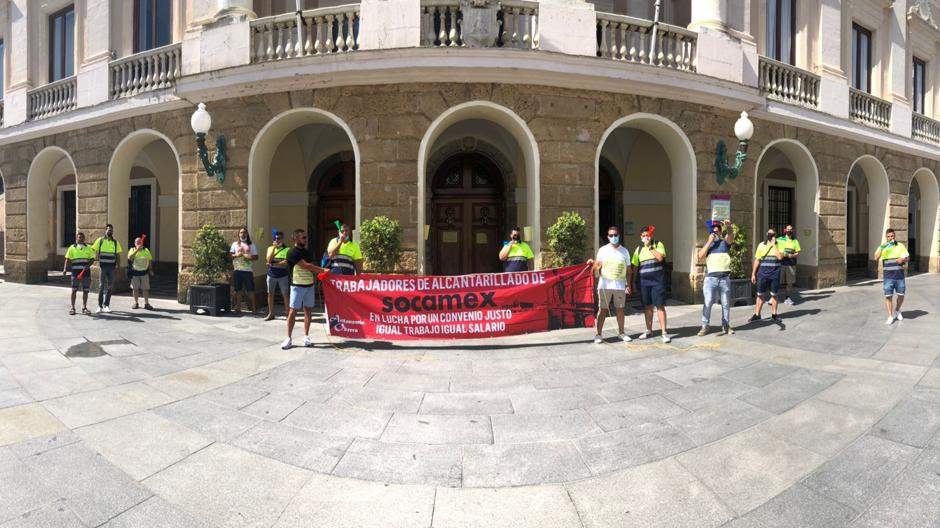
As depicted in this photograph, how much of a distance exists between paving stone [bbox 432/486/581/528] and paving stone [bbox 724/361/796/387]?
3280 millimetres

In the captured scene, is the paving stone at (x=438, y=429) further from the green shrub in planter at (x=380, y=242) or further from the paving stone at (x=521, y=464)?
the green shrub in planter at (x=380, y=242)

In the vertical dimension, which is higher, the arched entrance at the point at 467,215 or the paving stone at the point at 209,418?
the arched entrance at the point at 467,215

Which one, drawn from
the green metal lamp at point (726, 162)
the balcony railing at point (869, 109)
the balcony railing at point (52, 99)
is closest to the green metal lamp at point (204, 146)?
the balcony railing at point (52, 99)

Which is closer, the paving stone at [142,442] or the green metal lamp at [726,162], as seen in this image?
the paving stone at [142,442]

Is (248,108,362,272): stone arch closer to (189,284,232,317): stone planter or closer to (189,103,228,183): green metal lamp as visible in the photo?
(189,103,228,183): green metal lamp

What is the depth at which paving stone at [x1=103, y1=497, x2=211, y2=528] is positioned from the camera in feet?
8.79

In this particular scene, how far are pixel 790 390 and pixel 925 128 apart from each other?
61.6ft

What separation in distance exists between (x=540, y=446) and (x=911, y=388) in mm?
4271

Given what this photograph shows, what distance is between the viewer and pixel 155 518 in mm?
2738

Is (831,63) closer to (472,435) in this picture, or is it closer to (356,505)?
(472,435)

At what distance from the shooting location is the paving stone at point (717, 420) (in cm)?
384

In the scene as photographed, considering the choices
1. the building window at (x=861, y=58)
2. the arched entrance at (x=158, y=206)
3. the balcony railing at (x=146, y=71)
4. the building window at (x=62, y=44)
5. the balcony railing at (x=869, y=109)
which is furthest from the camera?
the arched entrance at (x=158, y=206)

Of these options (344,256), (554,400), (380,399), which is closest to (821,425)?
(554,400)

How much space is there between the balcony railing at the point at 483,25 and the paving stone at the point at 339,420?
7601mm
